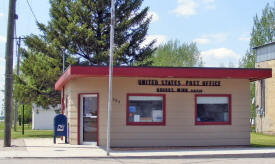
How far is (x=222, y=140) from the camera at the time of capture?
19.1 m

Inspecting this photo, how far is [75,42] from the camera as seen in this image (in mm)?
32062

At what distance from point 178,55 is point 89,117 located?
46.0 m

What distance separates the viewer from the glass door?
737 inches

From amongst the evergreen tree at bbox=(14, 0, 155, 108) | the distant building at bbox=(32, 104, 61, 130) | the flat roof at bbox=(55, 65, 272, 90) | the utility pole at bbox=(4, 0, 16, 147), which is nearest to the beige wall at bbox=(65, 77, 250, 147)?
the flat roof at bbox=(55, 65, 272, 90)

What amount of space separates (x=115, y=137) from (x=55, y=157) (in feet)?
13.6

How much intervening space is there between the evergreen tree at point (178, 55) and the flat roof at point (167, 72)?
139 feet

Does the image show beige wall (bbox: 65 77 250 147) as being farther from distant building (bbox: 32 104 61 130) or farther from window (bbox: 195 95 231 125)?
distant building (bbox: 32 104 61 130)

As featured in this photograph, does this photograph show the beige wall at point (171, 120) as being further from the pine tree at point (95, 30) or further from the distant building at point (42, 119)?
the distant building at point (42, 119)

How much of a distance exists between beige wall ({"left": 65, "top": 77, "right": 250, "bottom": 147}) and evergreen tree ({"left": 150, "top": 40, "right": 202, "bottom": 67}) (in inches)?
1638

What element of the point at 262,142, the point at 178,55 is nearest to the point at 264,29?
the point at 178,55

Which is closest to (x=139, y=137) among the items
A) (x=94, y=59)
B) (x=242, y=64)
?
(x=94, y=59)

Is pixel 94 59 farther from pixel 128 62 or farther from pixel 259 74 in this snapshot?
pixel 259 74

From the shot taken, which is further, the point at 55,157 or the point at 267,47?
the point at 267,47
